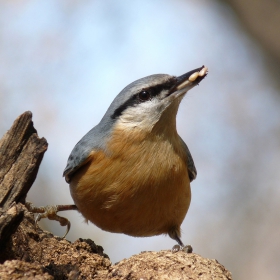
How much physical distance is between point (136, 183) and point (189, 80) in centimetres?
109

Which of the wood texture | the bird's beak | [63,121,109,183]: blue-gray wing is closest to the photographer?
the wood texture

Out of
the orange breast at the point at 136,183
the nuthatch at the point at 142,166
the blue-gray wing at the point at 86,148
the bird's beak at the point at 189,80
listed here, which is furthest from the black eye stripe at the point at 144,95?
the blue-gray wing at the point at 86,148

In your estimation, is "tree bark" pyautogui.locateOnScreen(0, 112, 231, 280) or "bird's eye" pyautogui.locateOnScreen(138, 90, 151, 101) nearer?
"tree bark" pyautogui.locateOnScreen(0, 112, 231, 280)

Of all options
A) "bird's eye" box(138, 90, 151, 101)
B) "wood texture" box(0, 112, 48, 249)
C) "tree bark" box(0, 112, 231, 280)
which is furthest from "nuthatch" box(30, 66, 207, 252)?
"wood texture" box(0, 112, 48, 249)

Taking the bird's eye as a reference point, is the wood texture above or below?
below

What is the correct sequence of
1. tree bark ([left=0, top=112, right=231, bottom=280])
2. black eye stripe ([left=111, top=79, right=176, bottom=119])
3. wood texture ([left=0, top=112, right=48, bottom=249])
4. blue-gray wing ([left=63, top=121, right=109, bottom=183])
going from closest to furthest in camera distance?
1. tree bark ([left=0, top=112, right=231, bottom=280])
2. wood texture ([left=0, top=112, right=48, bottom=249])
3. black eye stripe ([left=111, top=79, right=176, bottom=119])
4. blue-gray wing ([left=63, top=121, right=109, bottom=183])

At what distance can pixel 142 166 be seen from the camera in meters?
4.80

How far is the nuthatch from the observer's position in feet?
15.7

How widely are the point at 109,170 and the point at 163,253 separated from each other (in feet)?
4.18

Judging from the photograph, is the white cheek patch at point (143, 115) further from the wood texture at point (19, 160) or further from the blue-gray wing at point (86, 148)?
the wood texture at point (19, 160)

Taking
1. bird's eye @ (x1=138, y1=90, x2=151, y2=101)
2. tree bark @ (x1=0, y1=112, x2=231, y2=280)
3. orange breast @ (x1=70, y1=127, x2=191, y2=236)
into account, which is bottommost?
tree bark @ (x1=0, y1=112, x2=231, y2=280)

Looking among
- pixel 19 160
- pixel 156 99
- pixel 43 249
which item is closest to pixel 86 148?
pixel 156 99

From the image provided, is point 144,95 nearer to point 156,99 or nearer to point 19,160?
point 156,99

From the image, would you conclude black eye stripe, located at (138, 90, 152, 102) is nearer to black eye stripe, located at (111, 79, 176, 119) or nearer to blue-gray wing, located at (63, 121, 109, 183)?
black eye stripe, located at (111, 79, 176, 119)
